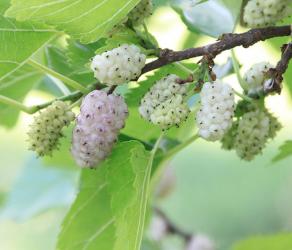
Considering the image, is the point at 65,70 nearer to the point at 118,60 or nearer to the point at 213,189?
the point at 118,60

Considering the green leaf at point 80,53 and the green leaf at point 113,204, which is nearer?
the green leaf at point 113,204

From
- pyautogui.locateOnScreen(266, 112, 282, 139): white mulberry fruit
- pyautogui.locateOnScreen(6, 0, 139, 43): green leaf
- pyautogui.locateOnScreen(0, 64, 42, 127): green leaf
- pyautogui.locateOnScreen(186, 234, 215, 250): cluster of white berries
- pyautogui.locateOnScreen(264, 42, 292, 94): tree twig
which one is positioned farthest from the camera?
pyautogui.locateOnScreen(186, 234, 215, 250): cluster of white berries

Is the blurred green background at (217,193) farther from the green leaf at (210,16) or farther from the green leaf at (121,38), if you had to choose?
the green leaf at (121,38)

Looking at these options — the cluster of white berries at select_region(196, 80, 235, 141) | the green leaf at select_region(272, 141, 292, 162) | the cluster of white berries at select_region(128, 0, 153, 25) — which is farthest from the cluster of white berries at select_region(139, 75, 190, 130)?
the green leaf at select_region(272, 141, 292, 162)

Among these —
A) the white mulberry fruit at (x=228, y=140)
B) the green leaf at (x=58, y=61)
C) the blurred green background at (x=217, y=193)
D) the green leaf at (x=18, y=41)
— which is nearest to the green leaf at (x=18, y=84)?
the green leaf at (x=58, y=61)

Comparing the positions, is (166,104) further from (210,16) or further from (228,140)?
(210,16)

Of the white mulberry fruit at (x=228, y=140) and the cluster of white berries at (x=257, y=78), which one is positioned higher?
the cluster of white berries at (x=257, y=78)

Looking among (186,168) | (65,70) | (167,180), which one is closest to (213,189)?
(186,168)

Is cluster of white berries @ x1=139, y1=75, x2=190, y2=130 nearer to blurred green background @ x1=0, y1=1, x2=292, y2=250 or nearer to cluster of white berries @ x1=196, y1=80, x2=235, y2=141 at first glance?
cluster of white berries @ x1=196, y1=80, x2=235, y2=141
